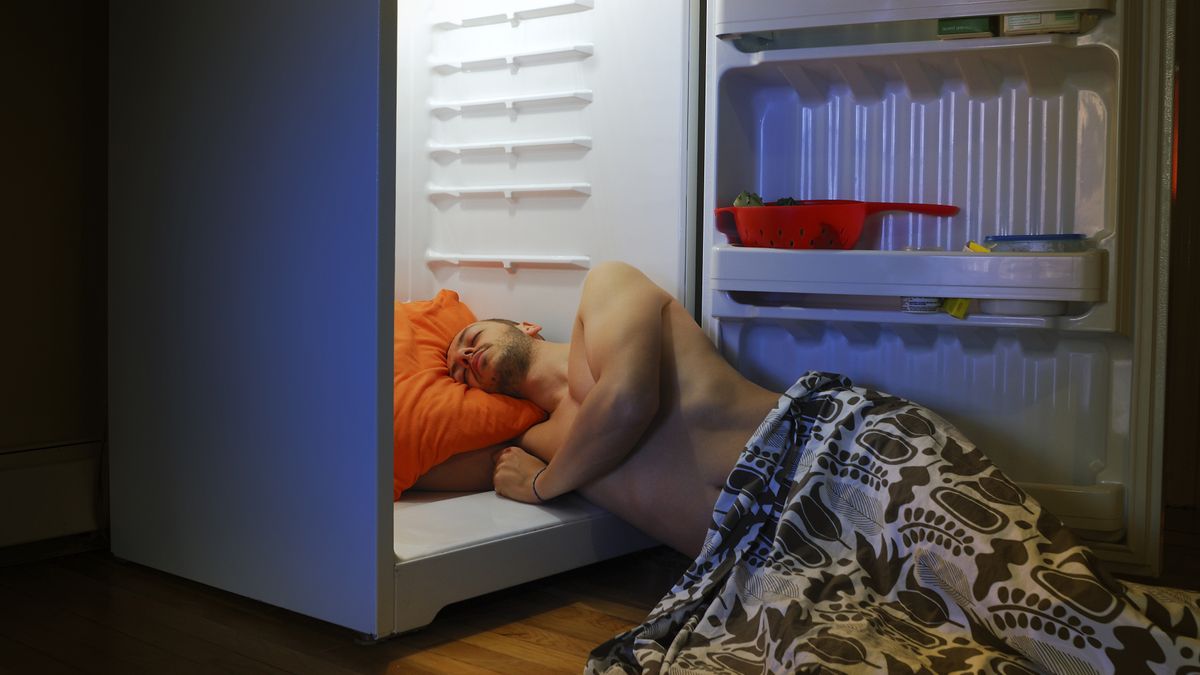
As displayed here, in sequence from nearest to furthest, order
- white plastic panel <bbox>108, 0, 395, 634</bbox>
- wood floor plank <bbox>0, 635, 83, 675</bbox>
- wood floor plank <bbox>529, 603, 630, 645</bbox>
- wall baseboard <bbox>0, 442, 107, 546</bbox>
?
wood floor plank <bbox>0, 635, 83, 675</bbox> → white plastic panel <bbox>108, 0, 395, 634</bbox> → wood floor plank <bbox>529, 603, 630, 645</bbox> → wall baseboard <bbox>0, 442, 107, 546</bbox>

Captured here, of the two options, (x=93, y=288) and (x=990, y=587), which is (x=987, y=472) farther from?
(x=93, y=288)

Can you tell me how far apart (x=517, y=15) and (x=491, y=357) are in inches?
34.6

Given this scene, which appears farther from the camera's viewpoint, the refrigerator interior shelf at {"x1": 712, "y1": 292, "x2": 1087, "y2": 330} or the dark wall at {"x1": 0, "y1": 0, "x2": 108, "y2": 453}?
the dark wall at {"x1": 0, "y1": 0, "x2": 108, "y2": 453}

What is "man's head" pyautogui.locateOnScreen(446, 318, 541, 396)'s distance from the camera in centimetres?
234

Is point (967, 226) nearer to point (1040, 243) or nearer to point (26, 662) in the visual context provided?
point (1040, 243)

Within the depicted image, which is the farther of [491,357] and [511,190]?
[511,190]

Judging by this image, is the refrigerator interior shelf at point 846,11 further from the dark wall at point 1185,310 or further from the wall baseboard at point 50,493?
the wall baseboard at point 50,493

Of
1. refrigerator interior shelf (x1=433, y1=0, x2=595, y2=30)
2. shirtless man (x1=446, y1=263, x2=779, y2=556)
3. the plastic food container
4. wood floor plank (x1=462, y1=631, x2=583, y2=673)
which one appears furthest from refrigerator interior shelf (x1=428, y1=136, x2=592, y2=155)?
wood floor plank (x1=462, y1=631, x2=583, y2=673)

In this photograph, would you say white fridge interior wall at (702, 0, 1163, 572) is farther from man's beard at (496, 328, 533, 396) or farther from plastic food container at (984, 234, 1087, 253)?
man's beard at (496, 328, 533, 396)

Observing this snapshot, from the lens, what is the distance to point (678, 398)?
6.93 feet

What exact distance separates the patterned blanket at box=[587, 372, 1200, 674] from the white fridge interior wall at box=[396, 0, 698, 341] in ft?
2.03

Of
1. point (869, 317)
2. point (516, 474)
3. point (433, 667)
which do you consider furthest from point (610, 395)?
point (433, 667)

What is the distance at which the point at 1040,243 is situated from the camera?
1895mm

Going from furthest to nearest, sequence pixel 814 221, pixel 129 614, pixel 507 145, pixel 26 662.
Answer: pixel 507 145
pixel 814 221
pixel 129 614
pixel 26 662
